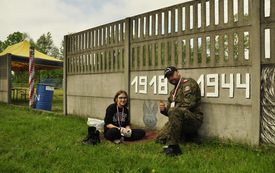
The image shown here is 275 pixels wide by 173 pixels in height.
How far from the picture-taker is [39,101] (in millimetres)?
8078

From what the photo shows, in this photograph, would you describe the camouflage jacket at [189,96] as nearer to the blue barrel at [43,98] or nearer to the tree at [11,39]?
the blue barrel at [43,98]

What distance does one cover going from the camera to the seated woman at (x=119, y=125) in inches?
153

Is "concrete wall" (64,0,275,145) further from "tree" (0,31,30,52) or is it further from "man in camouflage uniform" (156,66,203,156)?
"tree" (0,31,30,52)

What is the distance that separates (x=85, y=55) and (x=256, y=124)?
190 inches

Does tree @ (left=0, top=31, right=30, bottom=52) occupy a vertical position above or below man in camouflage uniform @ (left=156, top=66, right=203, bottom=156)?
above

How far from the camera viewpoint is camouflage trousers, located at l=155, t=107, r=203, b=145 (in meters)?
3.21

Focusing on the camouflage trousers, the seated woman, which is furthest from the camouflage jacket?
the seated woman

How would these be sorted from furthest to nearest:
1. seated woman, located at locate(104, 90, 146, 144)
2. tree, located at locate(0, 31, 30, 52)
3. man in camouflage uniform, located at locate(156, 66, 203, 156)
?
tree, located at locate(0, 31, 30, 52), seated woman, located at locate(104, 90, 146, 144), man in camouflage uniform, located at locate(156, 66, 203, 156)

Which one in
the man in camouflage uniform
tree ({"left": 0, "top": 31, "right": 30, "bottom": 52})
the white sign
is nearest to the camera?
the man in camouflage uniform

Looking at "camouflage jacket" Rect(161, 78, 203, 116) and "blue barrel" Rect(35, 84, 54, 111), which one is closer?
"camouflage jacket" Rect(161, 78, 203, 116)

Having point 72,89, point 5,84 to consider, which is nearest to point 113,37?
point 72,89

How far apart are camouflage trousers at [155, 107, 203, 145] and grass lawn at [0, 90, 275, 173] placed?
222 mm

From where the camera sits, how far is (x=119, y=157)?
3.00 meters

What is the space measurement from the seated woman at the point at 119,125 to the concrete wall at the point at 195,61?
2.45 feet
